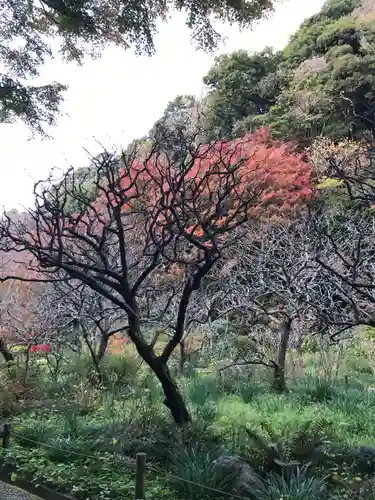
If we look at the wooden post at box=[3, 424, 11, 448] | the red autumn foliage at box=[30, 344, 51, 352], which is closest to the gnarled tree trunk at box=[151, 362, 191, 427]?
the wooden post at box=[3, 424, 11, 448]

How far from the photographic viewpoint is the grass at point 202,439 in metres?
3.70

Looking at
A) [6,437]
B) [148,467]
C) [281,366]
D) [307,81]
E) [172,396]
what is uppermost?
[307,81]

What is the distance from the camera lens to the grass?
3699 mm

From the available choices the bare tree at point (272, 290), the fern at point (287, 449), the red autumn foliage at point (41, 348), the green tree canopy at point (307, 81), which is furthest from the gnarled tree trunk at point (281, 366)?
the green tree canopy at point (307, 81)

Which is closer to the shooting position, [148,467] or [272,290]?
[148,467]

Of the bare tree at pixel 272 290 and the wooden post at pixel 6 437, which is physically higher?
the bare tree at pixel 272 290

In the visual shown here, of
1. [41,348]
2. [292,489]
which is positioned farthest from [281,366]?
[41,348]

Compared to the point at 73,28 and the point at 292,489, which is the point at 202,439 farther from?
the point at 73,28

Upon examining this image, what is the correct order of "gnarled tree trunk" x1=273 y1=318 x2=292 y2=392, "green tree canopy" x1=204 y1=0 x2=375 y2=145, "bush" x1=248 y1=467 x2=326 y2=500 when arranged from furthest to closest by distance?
"green tree canopy" x1=204 y1=0 x2=375 y2=145 < "gnarled tree trunk" x1=273 y1=318 x2=292 y2=392 < "bush" x1=248 y1=467 x2=326 y2=500

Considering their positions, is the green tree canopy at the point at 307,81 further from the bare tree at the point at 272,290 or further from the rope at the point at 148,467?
the rope at the point at 148,467

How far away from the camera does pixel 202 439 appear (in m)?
4.63

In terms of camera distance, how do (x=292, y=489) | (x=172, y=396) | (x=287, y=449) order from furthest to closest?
1. (x=172, y=396)
2. (x=287, y=449)
3. (x=292, y=489)

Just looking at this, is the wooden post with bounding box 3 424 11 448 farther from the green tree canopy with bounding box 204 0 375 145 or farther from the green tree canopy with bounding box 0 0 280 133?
the green tree canopy with bounding box 204 0 375 145

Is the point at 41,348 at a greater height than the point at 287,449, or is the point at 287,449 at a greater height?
the point at 41,348
